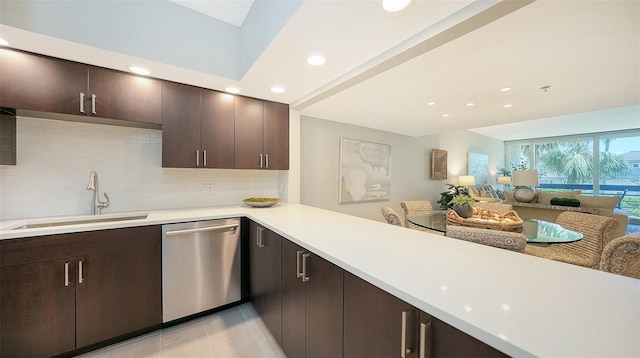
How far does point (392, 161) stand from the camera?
4766 millimetres

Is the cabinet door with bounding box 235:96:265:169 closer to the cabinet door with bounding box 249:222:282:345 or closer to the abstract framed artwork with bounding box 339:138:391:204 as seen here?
the cabinet door with bounding box 249:222:282:345

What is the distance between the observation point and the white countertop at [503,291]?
0.53m

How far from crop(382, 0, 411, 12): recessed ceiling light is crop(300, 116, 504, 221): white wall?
234 cm

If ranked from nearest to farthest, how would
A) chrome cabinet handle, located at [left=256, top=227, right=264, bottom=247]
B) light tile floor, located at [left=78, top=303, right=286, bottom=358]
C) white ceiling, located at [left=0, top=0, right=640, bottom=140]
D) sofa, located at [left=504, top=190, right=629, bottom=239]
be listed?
white ceiling, located at [left=0, top=0, right=640, bottom=140] → light tile floor, located at [left=78, top=303, right=286, bottom=358] → chrome cabinet handle, located at [left=256, top=227, right=264, bottom=247] → sofa, located at [left=504, top=190, right=629, bottom=239]

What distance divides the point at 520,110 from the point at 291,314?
12.4 ft

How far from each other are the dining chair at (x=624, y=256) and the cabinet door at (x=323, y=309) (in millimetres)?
1964

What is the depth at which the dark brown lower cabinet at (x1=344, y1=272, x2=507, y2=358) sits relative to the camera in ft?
2.13

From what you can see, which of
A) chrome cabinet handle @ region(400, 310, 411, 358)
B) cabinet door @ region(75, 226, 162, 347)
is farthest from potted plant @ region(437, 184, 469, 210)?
cabinet door @ region(75, 226, 162, 347)

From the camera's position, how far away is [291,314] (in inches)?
58.4

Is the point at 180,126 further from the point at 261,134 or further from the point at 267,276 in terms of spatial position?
the point at 267,276

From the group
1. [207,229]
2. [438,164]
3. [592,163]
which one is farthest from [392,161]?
[592,163]

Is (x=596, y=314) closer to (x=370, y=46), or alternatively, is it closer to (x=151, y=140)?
(x=370, y=46)

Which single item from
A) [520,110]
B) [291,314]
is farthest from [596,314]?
[520,110]

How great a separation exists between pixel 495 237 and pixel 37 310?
119 inches
